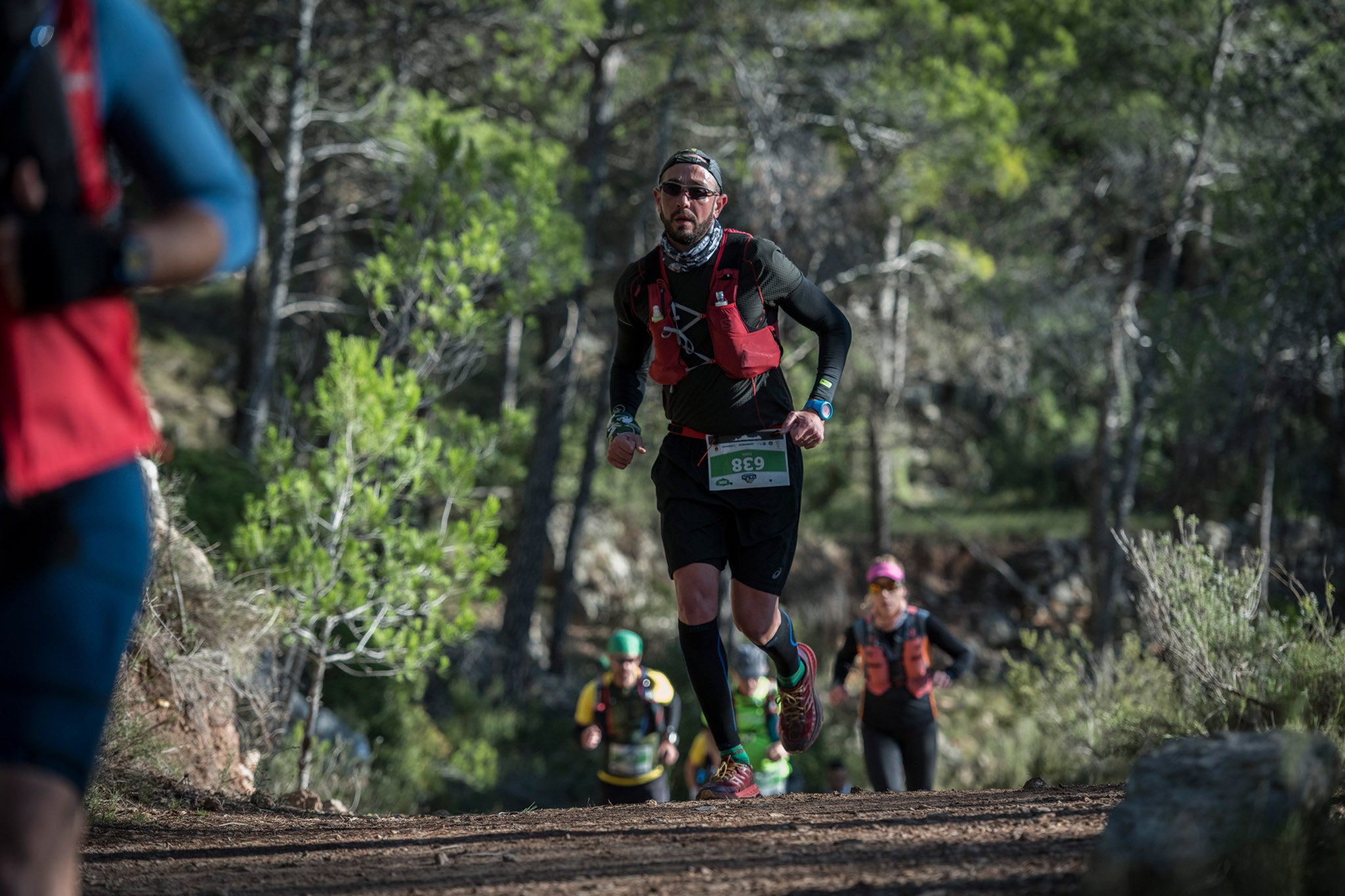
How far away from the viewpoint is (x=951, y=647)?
24.4 feet

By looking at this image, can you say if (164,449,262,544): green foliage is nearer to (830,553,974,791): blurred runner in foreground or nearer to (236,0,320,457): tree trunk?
(236,0,320,457): tree trunk

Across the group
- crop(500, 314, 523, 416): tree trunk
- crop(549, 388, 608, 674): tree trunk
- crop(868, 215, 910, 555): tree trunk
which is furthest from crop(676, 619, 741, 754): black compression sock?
crop(868, 215, 910, 555): tree trunk

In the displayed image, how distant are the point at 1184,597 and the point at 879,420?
13.0 m

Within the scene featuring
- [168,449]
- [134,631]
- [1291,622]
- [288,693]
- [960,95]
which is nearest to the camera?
[168,449]

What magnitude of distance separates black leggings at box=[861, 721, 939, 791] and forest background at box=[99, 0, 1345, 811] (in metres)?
0.95

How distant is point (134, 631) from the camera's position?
5.60 metres

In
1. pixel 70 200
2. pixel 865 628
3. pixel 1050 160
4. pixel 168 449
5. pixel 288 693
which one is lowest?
pixel 288 693

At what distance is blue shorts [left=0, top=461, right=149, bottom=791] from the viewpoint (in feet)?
5.71

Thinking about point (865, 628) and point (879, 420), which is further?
point (879, 420)

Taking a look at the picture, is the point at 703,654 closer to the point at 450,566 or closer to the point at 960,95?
the point at 450,566

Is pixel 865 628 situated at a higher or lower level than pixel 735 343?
lower

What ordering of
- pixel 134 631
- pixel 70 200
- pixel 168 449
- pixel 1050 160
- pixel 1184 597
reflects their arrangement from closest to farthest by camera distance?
pixel 70 200 → pixel 168 449 → pixel 134 631 → pixel 1184 597 → pixel 1050 160

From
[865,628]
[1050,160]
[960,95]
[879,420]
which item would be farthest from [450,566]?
[1050,160]

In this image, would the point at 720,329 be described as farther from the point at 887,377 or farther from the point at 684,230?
the point at 887,377
